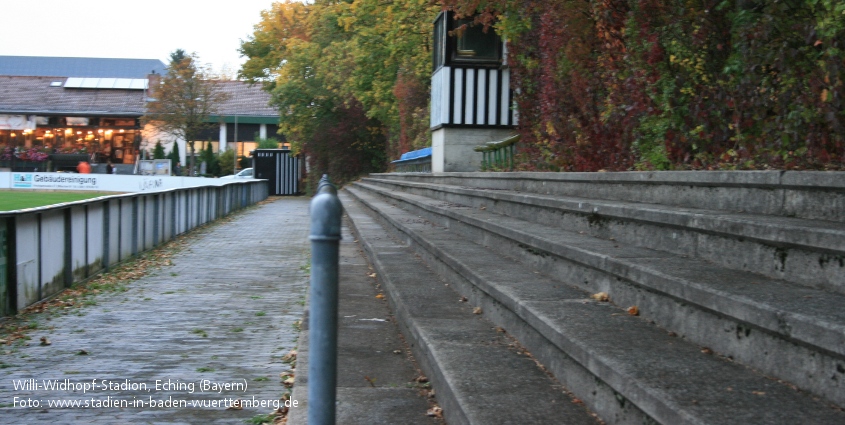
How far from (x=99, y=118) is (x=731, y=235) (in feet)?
245

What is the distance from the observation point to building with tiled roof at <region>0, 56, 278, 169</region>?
7094 cm

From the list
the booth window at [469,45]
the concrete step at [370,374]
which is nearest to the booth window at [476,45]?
the booth window at [469,45]

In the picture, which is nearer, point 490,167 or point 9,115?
point 490,167

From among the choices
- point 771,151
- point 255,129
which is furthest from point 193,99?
point 771,151

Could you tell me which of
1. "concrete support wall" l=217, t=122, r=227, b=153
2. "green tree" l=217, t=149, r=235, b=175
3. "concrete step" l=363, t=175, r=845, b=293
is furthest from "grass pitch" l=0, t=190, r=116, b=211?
"concrete support wall" l=217, t=122, r=227, b=153

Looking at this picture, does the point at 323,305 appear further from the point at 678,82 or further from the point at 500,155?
the point at 500,155

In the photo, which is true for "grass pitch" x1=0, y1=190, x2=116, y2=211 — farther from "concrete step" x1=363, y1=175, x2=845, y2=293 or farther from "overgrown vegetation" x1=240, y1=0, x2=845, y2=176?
"concrete step" x1=363, y1=175, x2=845, y2=293

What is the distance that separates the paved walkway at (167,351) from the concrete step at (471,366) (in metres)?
1.10

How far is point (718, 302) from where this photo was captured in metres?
3.32

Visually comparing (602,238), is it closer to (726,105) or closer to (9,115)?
(726,105)

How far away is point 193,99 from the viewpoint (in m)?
61.8

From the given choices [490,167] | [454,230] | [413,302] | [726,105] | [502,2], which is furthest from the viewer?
[490,167]

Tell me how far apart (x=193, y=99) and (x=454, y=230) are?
55.7m

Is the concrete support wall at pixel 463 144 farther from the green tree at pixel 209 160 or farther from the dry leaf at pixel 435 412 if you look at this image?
the green tree at pixel 209 160
